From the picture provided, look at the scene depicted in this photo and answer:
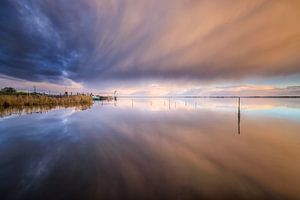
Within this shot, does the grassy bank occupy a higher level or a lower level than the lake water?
higher

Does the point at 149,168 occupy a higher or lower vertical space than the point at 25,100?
lower

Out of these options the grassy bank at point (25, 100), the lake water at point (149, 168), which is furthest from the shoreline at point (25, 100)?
the lake water at point (149, 168)

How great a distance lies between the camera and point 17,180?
4.78m

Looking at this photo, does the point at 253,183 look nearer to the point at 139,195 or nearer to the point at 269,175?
the point at 269,175

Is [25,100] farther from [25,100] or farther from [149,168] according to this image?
[149,168]

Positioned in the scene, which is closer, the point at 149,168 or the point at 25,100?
the point at 149,168

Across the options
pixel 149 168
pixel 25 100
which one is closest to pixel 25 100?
pixel 25 100

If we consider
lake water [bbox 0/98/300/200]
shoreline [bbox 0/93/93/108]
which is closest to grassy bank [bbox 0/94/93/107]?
shoreline [bbox 0/93/93/108]

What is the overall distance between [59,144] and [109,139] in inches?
94.9

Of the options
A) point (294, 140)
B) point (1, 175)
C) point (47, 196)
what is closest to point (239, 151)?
point (294, 140)

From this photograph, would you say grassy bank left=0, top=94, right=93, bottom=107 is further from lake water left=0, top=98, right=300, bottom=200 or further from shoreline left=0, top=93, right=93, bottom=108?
lake water left=0, top=98, right=300, bottom=200

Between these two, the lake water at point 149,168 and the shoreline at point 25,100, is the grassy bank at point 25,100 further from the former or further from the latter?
the lake water at point 149,168

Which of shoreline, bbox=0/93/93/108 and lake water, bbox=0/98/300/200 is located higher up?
shoreline, bbox=0/93/93/108

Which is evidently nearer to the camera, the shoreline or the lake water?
the lake water
